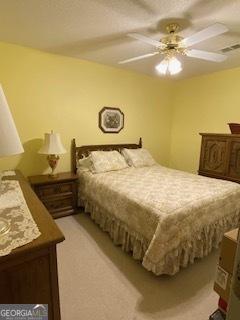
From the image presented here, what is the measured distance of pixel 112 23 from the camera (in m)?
1.98

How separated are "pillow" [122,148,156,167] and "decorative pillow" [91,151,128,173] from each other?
15 centimetres

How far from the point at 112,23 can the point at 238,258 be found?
7.27ft

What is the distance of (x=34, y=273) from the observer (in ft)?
3.22

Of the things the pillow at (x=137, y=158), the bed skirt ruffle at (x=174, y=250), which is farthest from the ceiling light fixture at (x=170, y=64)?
the bed skirt ruffle at (x=174, y=250)

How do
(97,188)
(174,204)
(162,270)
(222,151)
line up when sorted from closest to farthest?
1. (162,270)
2. (174,204)
3. (97,188)
4. (222,151)

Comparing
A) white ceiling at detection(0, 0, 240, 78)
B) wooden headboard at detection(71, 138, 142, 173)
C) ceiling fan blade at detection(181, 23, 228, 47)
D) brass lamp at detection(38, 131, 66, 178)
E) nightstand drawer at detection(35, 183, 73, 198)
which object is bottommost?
nightstand drawer at detection(35, 183, 73, 198)

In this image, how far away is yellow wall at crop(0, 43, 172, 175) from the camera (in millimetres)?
2711

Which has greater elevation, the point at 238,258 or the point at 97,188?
the point at 238,258

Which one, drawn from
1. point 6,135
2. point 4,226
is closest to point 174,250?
point 4,226

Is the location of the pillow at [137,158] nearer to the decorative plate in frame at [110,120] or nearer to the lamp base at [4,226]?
the decorative plate in frame at [110,120]

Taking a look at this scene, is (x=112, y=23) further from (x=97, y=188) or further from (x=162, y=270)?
(x=162, y=270)

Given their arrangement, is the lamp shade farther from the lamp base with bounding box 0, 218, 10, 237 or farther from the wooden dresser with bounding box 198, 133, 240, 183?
the wooden dresser with bounding box 198, 133, 240, 183

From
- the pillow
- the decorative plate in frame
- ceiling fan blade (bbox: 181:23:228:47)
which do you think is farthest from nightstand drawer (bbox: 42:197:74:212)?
ceiling fan blade (bbox: 181:23:228:47)

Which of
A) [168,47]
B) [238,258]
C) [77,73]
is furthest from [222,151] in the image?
[238,258]
